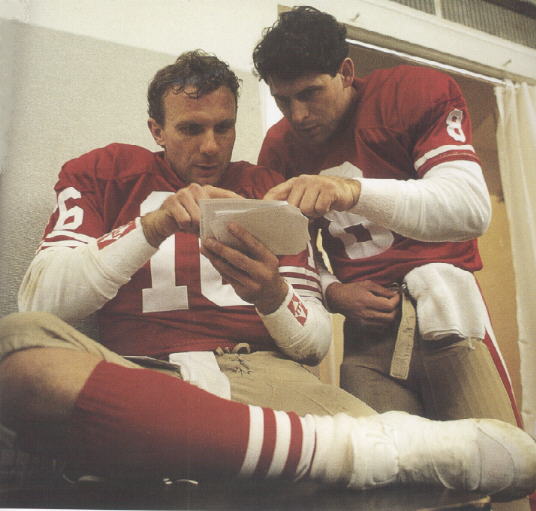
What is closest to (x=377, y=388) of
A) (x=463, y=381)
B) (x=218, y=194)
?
(x=463, y=381)

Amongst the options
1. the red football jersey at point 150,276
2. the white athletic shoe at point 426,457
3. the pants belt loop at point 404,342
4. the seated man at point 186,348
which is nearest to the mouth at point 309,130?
the seated man at point 186,348

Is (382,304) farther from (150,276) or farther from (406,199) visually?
(150,276)

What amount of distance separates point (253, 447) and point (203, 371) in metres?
0.20

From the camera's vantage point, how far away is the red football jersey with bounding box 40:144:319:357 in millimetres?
711

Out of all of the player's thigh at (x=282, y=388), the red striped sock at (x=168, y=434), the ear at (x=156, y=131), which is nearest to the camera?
the red striped sock at (x=168, y=434)

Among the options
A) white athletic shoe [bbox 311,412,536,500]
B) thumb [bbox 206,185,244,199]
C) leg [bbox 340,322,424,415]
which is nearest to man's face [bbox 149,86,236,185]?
thumb [bbox 206,185,244,199]

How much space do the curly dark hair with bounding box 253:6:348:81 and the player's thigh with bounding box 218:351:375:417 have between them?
464 mm

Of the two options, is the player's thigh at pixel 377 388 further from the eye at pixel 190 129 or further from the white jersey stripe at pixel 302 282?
the eye at pixel 190 129

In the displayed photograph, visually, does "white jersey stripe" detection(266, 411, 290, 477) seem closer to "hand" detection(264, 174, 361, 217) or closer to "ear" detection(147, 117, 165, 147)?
"hand" detection(264, 174, 361, 217)

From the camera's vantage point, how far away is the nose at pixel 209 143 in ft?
2.61

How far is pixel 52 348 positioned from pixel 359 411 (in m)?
0.36

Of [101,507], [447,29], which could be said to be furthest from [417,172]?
[101,507]

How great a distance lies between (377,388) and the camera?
2.49ft

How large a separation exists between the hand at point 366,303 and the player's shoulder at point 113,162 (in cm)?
37
